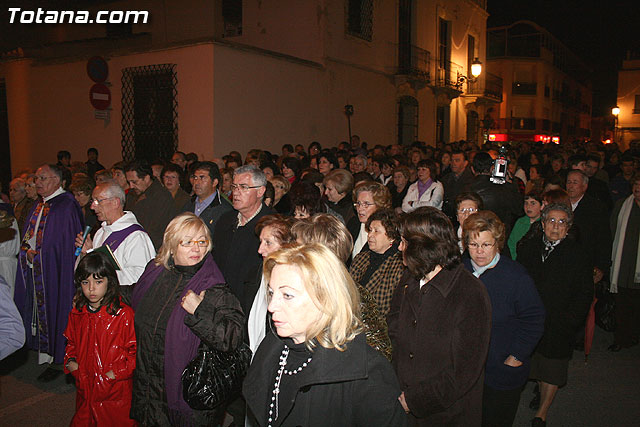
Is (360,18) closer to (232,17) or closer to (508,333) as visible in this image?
(232,17)

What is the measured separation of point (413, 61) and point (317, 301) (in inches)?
765

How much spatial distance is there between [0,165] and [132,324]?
16625 mm

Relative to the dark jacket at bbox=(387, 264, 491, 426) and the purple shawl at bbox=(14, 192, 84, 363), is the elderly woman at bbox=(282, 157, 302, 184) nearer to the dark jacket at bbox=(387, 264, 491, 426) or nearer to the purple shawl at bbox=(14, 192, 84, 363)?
the purple shawl at bbox=(14, 192, 84, 363)

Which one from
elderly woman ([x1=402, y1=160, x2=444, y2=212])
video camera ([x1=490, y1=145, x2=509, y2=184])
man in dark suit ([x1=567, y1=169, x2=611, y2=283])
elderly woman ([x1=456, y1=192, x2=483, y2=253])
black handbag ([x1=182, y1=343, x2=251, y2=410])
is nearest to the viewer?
black handbag ([x1=182, y1=343, x2=251, y2=410])

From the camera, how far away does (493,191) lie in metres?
5.33

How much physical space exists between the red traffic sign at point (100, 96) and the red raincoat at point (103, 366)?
10.4m

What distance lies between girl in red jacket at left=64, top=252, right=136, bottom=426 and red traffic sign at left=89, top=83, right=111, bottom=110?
1012cm

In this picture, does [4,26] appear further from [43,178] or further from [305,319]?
[305,319]

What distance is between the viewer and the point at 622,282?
594 cm

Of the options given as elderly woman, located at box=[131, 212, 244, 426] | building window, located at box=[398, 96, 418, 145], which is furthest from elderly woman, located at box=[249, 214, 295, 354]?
building window, located at box=[398, 96, 418, 145]

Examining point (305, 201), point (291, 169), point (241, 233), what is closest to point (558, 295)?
point (305, 201)

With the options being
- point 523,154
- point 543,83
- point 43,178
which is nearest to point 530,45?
point 543,83

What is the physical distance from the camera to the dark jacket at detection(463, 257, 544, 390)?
10.8 ft

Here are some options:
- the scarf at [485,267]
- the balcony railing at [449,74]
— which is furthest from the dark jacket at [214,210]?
the balcony railing at [449,74]
